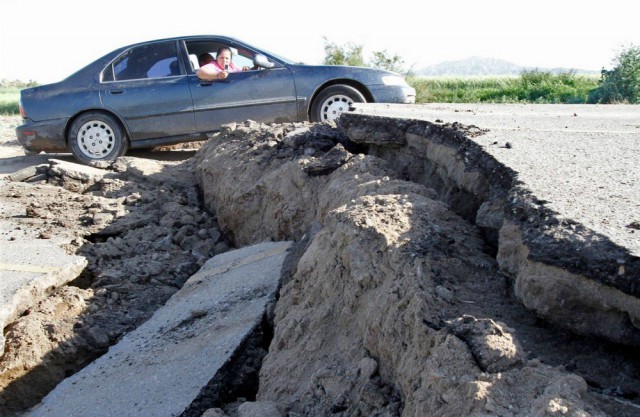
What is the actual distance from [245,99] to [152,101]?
1.27 m

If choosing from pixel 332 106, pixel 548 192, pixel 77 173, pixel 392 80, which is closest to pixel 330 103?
pixel 332 106

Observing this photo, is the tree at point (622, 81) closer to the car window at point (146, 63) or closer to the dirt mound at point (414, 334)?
the car window at point (146, 63)

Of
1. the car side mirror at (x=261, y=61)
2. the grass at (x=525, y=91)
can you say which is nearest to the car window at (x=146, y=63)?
the car side mirror at (x=261, y=61)

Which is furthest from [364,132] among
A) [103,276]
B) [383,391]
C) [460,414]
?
[460,414]

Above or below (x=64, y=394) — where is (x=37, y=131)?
above

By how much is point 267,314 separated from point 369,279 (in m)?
1.14

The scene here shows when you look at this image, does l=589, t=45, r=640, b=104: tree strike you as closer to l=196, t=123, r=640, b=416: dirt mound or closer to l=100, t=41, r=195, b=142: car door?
l=100, t=41, r=195, b=142: car door

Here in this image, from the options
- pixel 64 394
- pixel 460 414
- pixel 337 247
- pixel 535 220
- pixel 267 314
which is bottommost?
pixel 64 394

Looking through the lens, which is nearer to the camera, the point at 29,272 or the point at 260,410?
the point at 260,410

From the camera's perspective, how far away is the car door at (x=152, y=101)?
9.08 meters

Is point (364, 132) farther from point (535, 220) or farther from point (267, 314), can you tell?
point (535, 220)

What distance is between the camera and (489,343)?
2.35 metres

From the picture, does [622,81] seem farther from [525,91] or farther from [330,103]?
[330,103]

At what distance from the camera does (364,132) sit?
561 centimetres
